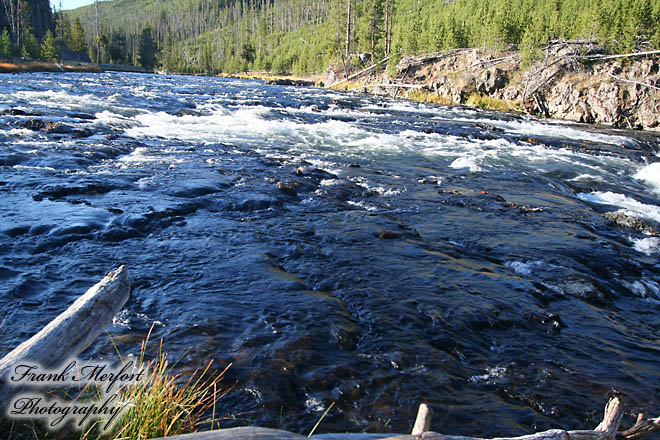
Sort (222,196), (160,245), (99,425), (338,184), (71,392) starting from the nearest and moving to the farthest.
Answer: (99,425), (71,392), (160,245), (222,196), (338,184)

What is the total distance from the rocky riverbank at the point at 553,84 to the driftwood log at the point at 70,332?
124ft

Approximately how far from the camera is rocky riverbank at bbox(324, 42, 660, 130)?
31906 millimetres

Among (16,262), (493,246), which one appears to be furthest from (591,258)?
(16,262)

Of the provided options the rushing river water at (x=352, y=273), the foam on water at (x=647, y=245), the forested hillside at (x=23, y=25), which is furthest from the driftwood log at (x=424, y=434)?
the forested hillside at (x=23, y=25)

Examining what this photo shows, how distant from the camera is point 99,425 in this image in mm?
2627

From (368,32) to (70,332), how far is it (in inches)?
3228

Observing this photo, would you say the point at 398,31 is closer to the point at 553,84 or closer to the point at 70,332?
the point at 553,84

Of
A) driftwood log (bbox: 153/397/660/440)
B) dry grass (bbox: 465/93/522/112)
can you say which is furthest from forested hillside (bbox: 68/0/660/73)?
driftwood log (bbox: 153/397/660/440)

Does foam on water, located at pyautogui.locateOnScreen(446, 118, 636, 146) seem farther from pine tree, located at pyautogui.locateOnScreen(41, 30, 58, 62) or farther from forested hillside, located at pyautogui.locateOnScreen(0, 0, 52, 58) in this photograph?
pine tree, located at pyautogui.locateOnScreen(41, 30, 58, 62)

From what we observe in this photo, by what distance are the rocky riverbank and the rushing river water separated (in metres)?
20.3

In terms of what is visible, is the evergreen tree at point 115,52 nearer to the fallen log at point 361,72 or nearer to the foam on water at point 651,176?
the fallen log at point 361,72

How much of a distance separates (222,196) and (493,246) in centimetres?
662

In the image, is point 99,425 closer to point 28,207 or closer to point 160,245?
point 160,245

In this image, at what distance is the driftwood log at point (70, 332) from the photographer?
7.86 feet
